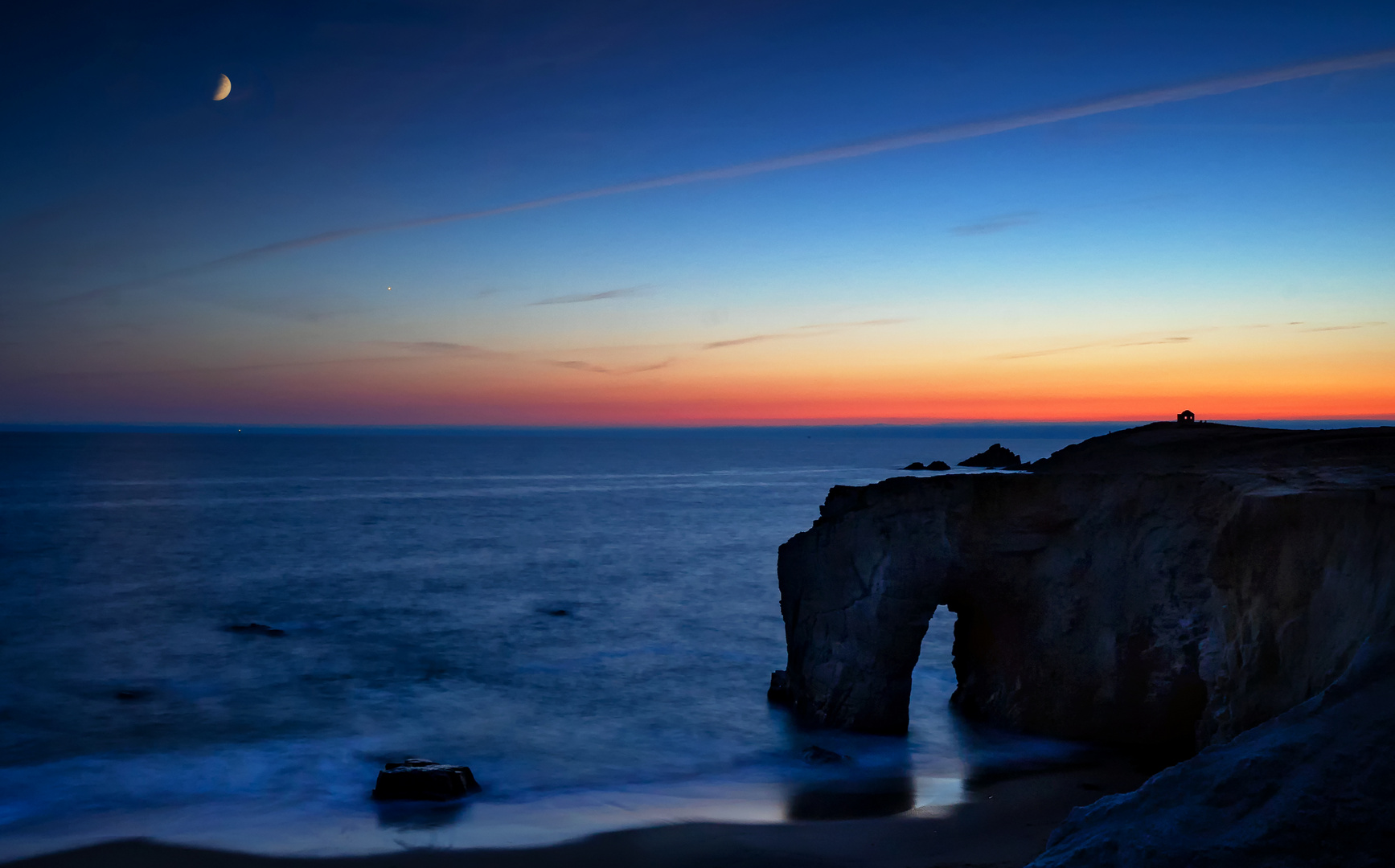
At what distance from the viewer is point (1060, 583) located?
603 inches

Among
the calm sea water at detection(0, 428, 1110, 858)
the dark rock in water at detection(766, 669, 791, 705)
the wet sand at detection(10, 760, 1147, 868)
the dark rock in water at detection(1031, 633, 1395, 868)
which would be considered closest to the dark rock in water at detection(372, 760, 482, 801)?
the calm sea water at detection(0, 428, 1110, 858)

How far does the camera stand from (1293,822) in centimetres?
606

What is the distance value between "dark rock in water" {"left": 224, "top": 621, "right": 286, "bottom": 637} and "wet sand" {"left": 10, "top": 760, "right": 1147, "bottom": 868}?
16.5 meters

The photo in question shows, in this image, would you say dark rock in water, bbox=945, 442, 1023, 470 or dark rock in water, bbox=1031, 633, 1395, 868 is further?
dark rock in water, bbox=945, 442, 1023, 470

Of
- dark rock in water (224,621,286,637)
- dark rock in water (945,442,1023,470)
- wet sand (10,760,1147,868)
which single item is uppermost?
dark rock in water (945,442,1023,470)

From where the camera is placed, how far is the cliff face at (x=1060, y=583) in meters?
13.8

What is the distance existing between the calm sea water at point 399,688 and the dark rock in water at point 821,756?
399mm

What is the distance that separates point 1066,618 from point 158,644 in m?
24.5

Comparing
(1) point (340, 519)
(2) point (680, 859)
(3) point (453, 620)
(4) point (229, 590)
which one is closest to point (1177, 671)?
(2) point (680, 859)

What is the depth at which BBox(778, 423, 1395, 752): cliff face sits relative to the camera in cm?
1382

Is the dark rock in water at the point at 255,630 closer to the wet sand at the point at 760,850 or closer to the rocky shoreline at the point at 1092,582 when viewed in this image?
the wet sand at the point at 760,850

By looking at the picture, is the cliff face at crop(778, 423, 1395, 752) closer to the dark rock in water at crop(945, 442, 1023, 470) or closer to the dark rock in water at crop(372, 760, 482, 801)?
the dark rock in water at crop(372, 760, 482, 801)

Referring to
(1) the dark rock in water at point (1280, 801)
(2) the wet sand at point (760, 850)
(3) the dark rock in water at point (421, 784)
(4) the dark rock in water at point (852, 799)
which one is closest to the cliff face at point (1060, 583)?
(4) the dark rock in water at point (852, 799)

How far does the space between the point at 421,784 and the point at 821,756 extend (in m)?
6.40
